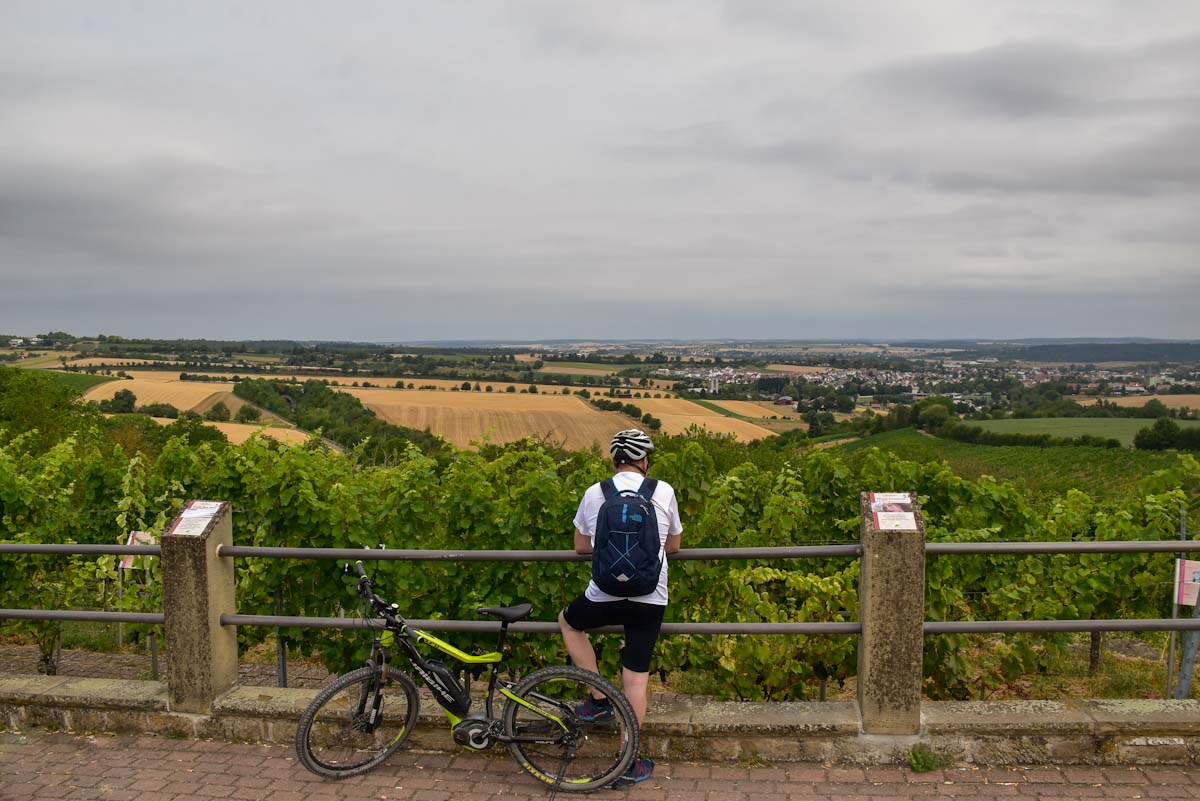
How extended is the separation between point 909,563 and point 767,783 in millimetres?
1396

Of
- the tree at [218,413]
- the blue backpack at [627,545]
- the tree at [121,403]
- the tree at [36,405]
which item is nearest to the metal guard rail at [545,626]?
the blue backpack at [627,545]

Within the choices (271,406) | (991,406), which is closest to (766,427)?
(991,406)

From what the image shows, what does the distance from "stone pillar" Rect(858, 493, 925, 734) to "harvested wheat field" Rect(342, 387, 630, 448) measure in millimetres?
42819

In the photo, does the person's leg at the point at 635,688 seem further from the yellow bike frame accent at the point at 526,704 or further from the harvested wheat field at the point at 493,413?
the harvested wheat field at the point at 493,413

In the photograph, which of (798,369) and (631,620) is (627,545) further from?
(798,369)

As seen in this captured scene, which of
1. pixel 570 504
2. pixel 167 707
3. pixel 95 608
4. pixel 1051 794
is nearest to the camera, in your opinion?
pixel 1051 794

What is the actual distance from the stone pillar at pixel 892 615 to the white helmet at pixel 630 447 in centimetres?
131

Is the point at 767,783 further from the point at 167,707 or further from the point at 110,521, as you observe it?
the point at 110,521

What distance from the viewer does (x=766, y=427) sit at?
6950 cm

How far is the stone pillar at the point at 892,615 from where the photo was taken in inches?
175

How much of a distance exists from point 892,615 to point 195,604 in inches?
160

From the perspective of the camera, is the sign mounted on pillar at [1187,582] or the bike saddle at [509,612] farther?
the sign mounted on pillar at [1187,582]

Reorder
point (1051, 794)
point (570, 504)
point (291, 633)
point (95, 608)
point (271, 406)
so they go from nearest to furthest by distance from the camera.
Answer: point (1051, 794)
point (570, 504)
point (291, 633)
point (95, 608)
point (271, 406)

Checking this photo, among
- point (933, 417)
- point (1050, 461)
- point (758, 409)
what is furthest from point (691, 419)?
point (933, 417)
